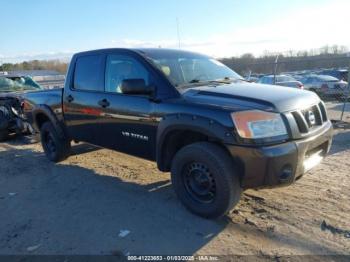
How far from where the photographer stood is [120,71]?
4789 mm

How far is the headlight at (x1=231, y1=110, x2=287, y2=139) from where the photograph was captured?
11.1ft

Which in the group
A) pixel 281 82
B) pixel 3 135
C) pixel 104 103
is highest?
pixel 104 103

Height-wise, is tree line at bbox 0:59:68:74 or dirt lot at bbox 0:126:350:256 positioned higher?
tree line at bbox 0:59:68:74

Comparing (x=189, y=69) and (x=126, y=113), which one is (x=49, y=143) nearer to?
(x=126, y=113)

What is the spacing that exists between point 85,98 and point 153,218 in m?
2.33

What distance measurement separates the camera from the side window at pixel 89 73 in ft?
16.9

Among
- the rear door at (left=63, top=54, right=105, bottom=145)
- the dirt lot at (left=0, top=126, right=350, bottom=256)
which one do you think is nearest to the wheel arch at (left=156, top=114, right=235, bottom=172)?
the dirt lot at (left=0, top=126, right=350, bottom=256)

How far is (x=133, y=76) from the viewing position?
178 inches

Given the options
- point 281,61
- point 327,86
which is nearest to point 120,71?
point 281,61

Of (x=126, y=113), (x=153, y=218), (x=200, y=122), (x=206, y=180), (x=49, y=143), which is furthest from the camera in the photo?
(x=49, y=143)

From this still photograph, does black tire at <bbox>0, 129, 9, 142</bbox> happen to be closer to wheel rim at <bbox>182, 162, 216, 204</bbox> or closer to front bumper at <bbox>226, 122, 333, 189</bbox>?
wheel rim at <bbox>182, 162, 216, 204</bbox>

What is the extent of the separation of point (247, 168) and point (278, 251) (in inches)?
32.1

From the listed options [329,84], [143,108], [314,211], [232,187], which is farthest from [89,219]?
[329,84]

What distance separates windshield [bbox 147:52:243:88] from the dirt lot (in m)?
1.56
